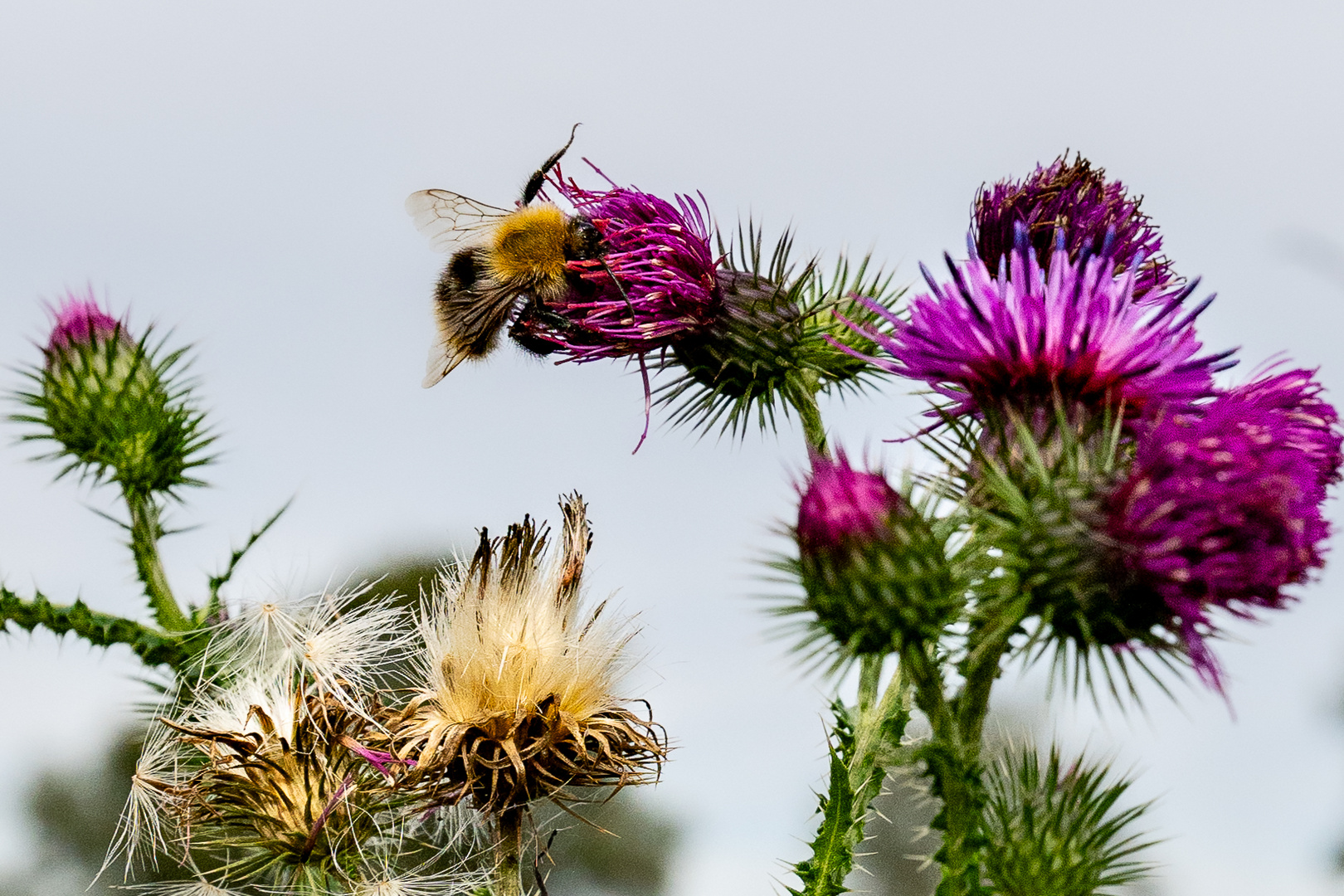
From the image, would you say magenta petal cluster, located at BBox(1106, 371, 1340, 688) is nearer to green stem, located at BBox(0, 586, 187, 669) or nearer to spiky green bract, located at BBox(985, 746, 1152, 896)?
spiky green bract, located at BBox(985, 746, 1152, 896)

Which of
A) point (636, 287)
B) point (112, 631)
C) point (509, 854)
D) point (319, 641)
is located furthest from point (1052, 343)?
point (112, 631)

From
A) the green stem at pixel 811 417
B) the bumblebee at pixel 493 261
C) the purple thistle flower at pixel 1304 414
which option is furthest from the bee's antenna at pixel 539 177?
the purple thistle flower at pixel 1304 414

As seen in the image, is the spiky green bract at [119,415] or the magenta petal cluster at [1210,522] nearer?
the magenta petal cluster at [1210,522]

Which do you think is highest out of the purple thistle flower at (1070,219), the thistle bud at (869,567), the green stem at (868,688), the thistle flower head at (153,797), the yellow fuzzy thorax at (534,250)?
the purple thistle flower at (1070,219)

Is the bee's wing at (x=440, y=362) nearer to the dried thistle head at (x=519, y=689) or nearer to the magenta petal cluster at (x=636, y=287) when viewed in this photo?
the magenta petal cluster at (x=636, y=287)

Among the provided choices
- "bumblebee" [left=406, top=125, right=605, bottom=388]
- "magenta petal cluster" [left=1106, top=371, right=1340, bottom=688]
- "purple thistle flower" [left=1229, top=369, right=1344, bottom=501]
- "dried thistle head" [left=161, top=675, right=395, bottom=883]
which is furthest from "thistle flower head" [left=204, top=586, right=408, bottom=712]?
"purple thistle flower" [left=1229, top=369, right=1344, bottom=501]

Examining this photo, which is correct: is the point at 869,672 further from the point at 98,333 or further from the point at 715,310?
the point at 98,333

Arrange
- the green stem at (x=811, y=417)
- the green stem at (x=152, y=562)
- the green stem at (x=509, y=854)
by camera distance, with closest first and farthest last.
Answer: the green stem at (x=509, y=854) → the green stem at (x=811, y=417) → the green stem at (x=152, y=562)

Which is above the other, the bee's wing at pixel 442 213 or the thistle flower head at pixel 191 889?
the bee's wing at pixel 442 213
